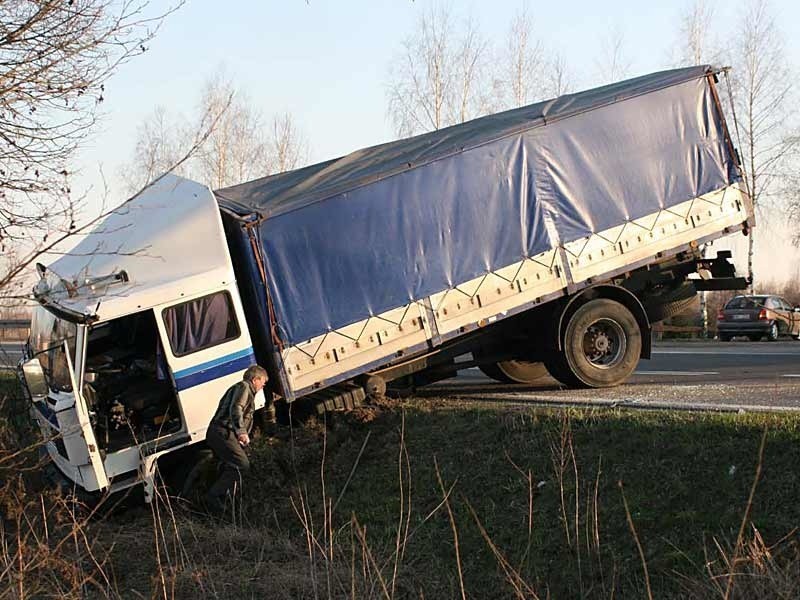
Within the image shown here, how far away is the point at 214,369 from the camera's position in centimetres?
948

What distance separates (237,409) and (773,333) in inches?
815

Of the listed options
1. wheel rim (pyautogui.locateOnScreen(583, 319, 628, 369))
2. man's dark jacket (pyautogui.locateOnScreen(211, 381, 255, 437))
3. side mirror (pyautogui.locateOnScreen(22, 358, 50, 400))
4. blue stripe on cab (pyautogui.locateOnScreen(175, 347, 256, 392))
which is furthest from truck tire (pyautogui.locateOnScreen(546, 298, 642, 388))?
side mirror (pyautogui.locateOnScreen(22, 358, 50, 400))

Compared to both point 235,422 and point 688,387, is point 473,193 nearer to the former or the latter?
point 688,387

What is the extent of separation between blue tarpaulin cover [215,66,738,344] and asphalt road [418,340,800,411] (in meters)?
1.90

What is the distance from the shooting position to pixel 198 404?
941 centimetres

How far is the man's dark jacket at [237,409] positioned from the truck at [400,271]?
0.45 metres

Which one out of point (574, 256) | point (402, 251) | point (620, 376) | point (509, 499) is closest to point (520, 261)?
point (574, 256)

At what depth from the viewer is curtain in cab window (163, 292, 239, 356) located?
Result: 9.30 metres

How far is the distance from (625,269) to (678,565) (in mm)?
4948

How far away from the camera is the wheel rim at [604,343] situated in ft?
37.7

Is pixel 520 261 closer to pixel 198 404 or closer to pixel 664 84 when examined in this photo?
pixel 664 84

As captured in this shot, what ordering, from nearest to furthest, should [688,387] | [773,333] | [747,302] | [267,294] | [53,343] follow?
[53,343]
[267,294]
[688,387]
[773,333]
[747,302]

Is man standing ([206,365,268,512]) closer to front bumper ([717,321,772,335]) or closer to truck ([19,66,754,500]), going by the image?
truck ([19,66,754,500])

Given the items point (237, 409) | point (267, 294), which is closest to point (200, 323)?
point (267, 294)
